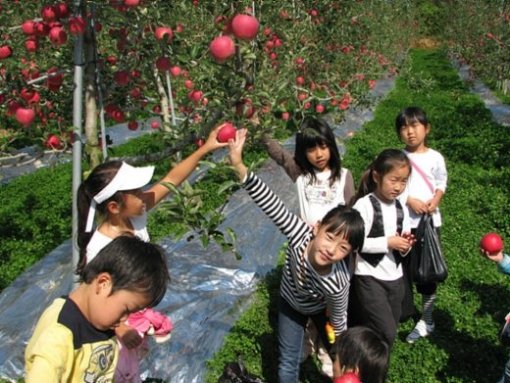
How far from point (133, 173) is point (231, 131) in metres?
0.37

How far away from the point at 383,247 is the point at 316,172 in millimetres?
496

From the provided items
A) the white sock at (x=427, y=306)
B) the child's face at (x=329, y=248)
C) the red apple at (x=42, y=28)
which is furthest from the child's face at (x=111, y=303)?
the white sock at (x=427, y=306)

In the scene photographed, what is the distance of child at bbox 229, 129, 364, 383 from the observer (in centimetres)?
202

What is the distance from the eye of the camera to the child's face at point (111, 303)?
138 cm

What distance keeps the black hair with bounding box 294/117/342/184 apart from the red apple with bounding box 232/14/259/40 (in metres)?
0.88

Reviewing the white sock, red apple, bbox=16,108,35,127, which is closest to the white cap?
red apple, bbox=16,108,35,127

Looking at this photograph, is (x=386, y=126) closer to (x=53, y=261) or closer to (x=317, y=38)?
(x=317, y=38)

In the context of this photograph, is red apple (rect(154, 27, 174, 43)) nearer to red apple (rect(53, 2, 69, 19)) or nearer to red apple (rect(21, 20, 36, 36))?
red apple (rect(53, 2, 69, 19))

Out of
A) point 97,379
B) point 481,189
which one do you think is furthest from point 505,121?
point 97,379

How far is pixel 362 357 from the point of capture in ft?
5.73

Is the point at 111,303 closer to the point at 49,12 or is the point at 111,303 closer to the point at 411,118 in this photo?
the point at 49,12

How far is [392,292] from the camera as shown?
254cm

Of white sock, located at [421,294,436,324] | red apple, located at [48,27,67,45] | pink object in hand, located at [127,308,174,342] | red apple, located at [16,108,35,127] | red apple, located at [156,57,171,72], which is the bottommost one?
white sock, located at [421,294,436,324]

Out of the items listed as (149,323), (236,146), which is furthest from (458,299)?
(236,146)
